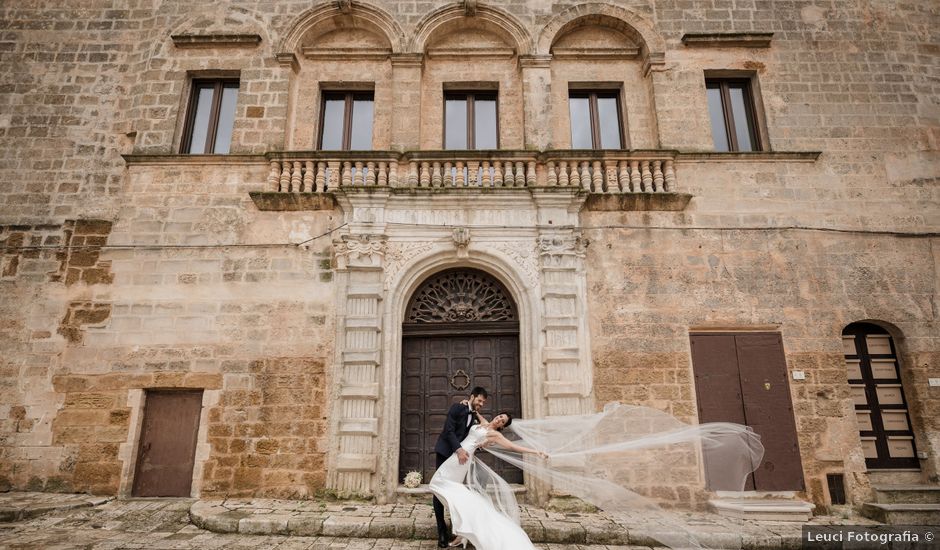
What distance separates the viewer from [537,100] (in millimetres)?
8570

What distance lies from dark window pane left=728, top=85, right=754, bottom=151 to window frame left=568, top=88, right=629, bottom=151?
1925mm

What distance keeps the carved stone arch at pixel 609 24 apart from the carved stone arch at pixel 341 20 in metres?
2.56

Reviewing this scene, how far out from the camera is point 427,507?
658 cm

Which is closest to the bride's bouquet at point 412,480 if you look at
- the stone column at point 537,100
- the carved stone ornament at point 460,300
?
the carved stone ornament at point 460,300

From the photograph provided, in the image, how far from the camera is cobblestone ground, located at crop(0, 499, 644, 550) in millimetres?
5348

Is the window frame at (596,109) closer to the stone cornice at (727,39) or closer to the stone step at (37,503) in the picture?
the stone cornice at (727,39)

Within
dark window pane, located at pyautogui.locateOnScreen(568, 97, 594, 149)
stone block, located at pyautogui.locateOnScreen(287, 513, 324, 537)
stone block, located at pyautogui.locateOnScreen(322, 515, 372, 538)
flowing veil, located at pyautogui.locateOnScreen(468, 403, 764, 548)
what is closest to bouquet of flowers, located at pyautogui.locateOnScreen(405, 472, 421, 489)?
stone block, located at pyautogui.locateOnScreen(322, 515, 372, 538)

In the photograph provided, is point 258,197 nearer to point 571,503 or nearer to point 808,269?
point 571,503

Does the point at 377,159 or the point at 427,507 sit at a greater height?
the point at 377,159

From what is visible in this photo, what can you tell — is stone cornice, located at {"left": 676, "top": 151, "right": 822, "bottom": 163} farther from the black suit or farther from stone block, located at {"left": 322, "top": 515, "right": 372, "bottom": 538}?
stone block, located at {"left": 322, "top": 515, "right": 372, "bottom": 538}

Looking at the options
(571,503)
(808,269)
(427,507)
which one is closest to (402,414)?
(427,507)

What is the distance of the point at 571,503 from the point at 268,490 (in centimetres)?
410

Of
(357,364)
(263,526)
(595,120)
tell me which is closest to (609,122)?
(595,120)

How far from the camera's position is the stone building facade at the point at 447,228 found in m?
7.23
